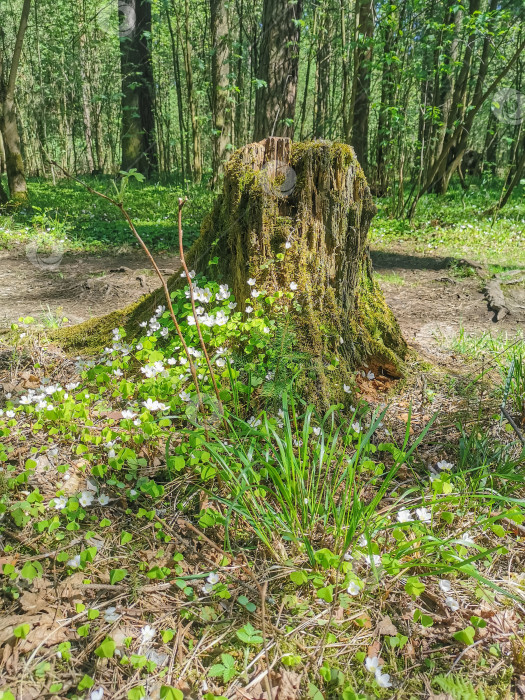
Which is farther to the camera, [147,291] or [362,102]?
[362,102]

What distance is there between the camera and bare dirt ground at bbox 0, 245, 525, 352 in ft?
13.8

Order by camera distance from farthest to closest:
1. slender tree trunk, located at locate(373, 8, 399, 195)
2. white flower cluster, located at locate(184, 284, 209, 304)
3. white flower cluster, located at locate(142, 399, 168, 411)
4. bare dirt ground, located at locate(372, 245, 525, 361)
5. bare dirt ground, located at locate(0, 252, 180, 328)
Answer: slender tree trunk, located at locate(373, 8, 399, 195), bare dirt ground, located at locate(0, 252, 180, 328), bare dirt ground, located at locate(372, 245, 525, 361), white flower cluster, located at locate(184, 284, 209, 304), white flower cluster, located at locate(142, 399, 168, 411)

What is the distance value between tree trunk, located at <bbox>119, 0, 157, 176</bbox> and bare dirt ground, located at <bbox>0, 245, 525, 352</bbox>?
691 cm

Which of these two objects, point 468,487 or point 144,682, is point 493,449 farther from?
point 144,682

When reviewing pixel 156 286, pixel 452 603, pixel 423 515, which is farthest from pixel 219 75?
pixel 452 603

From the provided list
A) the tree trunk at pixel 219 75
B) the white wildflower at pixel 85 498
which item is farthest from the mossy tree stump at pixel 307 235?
the tree trunk at pixel 219 75

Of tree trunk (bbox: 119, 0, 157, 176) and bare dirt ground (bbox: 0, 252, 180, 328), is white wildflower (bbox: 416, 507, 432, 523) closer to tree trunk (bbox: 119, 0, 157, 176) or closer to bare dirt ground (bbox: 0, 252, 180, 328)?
bare dirt ground (bbox: 0, 252, 180, 328)

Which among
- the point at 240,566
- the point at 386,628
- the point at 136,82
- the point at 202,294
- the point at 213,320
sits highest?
the point at 136,82

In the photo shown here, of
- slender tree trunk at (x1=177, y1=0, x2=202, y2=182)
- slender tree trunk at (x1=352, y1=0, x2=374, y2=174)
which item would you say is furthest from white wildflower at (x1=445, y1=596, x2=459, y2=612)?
slender tree trunk at (x1=177, y1=0, x2=202, y2=182)

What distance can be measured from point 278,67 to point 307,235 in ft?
15.2

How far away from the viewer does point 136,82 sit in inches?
484

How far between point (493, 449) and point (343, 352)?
97cm

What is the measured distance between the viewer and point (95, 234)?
7.38 metres

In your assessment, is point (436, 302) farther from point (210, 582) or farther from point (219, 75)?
point (219, 75)
